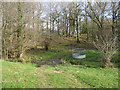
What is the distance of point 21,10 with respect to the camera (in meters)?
16.0

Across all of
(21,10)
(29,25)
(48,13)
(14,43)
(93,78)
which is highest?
(48,13)

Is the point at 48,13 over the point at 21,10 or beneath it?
over

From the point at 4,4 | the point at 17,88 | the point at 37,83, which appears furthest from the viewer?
the point at 4,4

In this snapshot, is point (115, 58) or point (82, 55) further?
point (82, 55)

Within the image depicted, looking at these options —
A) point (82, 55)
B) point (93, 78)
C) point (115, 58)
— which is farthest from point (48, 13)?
point (93, 78)

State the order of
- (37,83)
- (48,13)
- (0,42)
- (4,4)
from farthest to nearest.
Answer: (48,13) < (4,4) < (0,42) < (37,83)

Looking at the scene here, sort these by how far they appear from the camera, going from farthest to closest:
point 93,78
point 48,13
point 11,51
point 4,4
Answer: point 48,13 → point 11,51 → point 4,4 → point 93,78

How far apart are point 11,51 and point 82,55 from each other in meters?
9.09

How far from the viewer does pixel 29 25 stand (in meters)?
16.3

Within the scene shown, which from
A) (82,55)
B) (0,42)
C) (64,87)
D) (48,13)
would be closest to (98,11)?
(82,55)

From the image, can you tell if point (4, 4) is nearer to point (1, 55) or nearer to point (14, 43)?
point (14, 43)

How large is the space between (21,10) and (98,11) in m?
12.8

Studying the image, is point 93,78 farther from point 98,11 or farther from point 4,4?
point 98,11

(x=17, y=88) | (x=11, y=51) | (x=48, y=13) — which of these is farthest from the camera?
(x=48, y=13)
